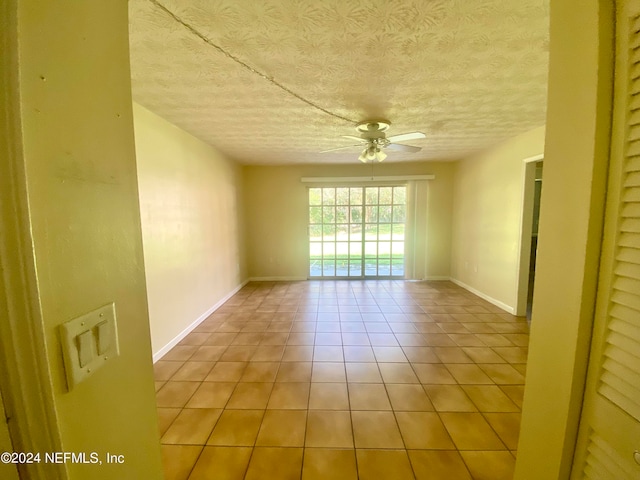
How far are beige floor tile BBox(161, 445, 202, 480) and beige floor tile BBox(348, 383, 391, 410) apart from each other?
0.97 meters

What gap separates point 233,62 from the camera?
1475 mm

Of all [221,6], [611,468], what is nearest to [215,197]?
[221,6]

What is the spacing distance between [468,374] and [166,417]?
2250 mm

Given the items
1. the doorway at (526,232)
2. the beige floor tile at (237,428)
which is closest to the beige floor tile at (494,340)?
the doorway at (526,232)

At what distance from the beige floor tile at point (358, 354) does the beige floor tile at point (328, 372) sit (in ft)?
0.46

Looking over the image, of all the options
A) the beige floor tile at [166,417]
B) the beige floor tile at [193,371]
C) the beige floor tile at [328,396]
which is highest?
the beige floor tile at [328,396]

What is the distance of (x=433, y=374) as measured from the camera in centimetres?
204

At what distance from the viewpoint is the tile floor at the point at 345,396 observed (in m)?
1.34

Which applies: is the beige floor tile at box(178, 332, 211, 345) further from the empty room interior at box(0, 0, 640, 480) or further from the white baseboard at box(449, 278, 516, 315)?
the white baseboard at box(449, 278, 516, 315)

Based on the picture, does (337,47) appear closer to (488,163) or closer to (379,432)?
(379,432)

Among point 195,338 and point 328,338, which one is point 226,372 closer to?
point 195,338

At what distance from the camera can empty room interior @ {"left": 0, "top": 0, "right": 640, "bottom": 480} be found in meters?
0.42

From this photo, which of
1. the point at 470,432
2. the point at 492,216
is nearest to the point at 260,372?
the point at 470,432

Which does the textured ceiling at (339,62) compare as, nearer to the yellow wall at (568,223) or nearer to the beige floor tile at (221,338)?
the yellow wall at (568,223)
